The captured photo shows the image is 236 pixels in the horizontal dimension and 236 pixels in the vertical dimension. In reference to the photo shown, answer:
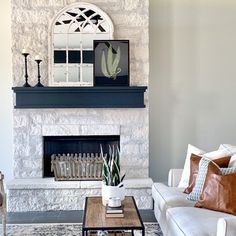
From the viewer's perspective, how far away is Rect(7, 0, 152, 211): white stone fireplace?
5.14m

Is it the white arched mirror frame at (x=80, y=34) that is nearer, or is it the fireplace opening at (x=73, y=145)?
the white arched mirror frame at (x=80, y=34)

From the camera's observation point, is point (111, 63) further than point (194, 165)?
Yes

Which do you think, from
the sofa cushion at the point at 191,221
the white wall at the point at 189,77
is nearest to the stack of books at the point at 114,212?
the sofa cushion at the point at 191,221

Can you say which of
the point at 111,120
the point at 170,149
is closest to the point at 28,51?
the point at 111,120

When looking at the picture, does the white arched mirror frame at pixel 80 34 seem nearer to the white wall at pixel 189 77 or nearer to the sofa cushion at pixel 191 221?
the white wall at pixel 189 77

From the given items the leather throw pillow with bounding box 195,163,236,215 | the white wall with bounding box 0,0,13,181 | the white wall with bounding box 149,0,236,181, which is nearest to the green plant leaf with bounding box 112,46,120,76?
the white wall with bounding box 149,0,236,181

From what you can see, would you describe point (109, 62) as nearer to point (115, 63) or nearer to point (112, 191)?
point (115, 63)

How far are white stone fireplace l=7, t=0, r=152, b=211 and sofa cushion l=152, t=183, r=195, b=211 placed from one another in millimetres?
978

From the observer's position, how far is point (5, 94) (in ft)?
18.6

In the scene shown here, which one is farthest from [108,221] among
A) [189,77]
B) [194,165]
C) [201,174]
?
[189,77]

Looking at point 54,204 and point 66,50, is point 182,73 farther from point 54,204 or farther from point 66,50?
point 54,204

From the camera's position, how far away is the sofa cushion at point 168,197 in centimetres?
369

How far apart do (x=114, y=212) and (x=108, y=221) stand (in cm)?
19

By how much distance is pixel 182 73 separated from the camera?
5.75 meters
